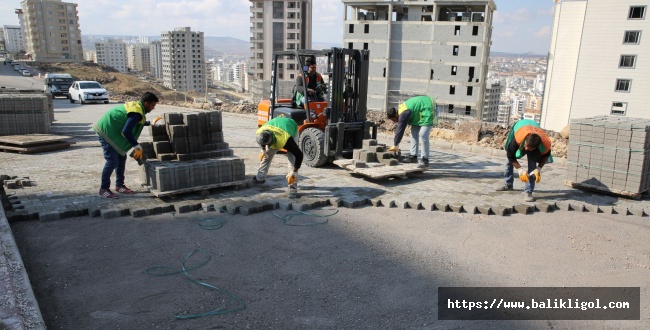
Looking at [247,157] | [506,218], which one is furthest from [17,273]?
[247,157]

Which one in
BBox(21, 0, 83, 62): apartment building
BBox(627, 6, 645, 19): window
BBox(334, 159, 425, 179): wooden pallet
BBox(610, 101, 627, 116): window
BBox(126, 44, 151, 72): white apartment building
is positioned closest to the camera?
BBox(334, 159, 425, 179): wooden pallet

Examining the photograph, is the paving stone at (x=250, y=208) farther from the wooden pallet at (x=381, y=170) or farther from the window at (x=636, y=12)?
the window at (x=636, y=12)

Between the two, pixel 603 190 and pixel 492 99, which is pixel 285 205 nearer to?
pixel 603 190

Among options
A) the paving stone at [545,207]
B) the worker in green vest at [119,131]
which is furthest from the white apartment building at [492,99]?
the worker in green vest at [119,131]

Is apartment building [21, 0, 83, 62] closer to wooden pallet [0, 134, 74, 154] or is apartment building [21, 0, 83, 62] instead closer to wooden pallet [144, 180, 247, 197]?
wooden pallet [0, 134, 74, 154]

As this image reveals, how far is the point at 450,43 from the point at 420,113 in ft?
152

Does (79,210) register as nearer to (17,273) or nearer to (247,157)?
(17,273)

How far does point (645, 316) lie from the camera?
4332 millimetres

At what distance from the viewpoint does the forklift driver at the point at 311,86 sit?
10.0 meters

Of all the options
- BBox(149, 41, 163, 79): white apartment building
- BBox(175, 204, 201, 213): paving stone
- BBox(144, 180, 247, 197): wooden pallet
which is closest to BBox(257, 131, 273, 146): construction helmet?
BBox(144, 180, 247, 197): wooden pallet

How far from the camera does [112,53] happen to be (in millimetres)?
172125

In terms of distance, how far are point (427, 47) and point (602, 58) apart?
761 inches

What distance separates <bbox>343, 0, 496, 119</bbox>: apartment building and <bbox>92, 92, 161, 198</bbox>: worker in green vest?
A: 42162mm

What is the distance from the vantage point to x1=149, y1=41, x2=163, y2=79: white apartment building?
571 feet
